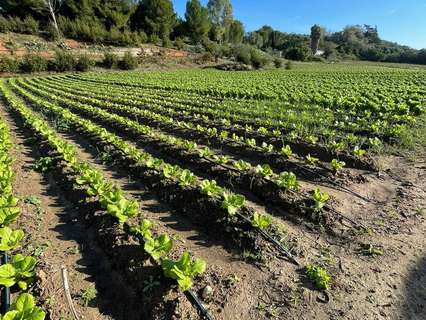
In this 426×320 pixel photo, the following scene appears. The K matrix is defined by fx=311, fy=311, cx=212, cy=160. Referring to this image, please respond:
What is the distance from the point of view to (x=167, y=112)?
14203mm

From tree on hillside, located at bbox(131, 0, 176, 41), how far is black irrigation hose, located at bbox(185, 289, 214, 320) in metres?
64.9

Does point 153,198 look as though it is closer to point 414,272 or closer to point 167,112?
point 414,272

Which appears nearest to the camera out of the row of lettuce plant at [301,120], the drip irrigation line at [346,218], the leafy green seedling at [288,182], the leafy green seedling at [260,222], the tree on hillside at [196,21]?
the leafy green seedling at [260,222]

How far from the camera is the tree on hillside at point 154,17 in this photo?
209 feet

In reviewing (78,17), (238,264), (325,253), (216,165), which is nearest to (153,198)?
(216,165)

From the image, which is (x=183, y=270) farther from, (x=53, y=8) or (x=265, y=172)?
(x=53, y=8)

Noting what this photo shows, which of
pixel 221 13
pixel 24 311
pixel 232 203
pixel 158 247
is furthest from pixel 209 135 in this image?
pixel 221 13

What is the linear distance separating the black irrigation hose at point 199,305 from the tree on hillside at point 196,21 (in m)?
73.0

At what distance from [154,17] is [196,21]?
990 centimetres

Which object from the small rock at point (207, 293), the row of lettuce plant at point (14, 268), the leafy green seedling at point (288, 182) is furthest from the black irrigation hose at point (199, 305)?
the leafy green seedling at point (288, 182)

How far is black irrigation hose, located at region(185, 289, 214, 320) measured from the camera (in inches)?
134

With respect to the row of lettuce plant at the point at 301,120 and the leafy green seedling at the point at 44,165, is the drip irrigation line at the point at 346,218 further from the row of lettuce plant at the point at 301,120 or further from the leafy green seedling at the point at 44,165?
the leafy green seedling at the point at 44,165

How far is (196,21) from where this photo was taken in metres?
69.6

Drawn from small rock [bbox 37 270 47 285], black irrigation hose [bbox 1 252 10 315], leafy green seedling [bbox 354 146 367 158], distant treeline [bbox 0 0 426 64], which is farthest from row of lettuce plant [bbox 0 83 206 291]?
distant treeline [bbox 0 0 426 64]
